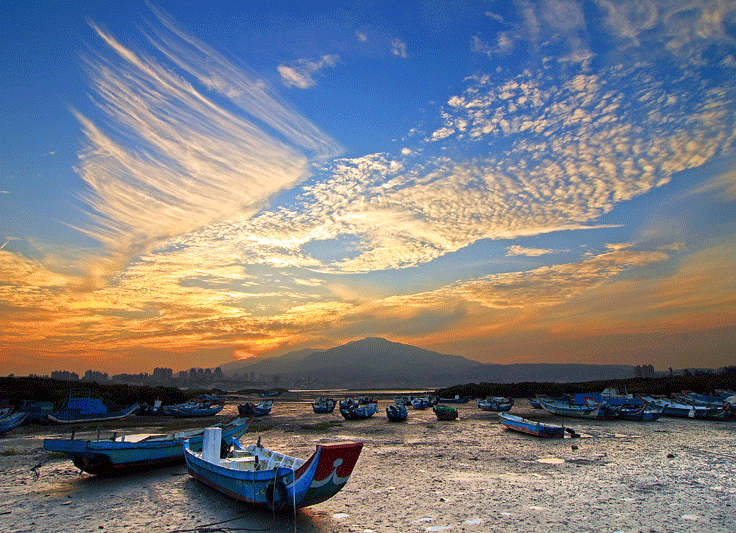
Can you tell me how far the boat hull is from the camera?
945cm

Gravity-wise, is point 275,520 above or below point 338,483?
below

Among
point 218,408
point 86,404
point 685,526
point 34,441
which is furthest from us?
point 218,408

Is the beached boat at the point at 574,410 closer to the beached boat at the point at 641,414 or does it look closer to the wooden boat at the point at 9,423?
the beached boat at the point at 641,414

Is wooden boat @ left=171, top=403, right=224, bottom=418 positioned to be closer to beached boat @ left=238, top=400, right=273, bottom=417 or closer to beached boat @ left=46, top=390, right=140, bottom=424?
beached boat @ left=238, top=400, right=273, bottom=417

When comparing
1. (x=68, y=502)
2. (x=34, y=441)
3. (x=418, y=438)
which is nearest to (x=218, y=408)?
(x=34, y=441)

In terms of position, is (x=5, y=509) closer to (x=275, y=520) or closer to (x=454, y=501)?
(x=275, y=520)

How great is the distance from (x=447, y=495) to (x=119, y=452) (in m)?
12.5

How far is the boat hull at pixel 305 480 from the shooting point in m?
9.45

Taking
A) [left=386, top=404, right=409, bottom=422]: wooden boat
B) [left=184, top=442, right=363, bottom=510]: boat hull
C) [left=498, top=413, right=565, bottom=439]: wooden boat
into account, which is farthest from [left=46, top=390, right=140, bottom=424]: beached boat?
[left=498, top=413, right=565, bottom=439]: wooden boat

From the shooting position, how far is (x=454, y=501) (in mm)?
11938

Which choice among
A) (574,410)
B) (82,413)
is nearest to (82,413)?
(82,413)

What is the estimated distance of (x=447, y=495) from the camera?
12.6 metres

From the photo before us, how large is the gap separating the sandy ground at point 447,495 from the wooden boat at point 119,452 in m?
0.50

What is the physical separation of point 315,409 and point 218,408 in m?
11.9
